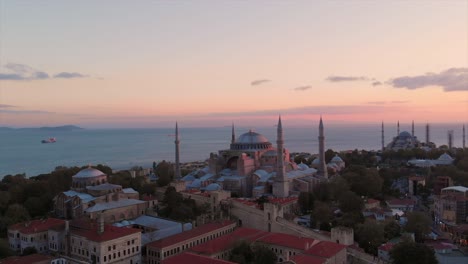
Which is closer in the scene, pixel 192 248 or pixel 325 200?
pixel 192 248

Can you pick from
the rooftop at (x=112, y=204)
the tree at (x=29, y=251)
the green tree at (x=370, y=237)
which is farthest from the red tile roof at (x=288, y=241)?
the tree at (x=29, y=251)

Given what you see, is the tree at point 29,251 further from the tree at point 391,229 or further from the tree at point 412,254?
the tree at point 391,229

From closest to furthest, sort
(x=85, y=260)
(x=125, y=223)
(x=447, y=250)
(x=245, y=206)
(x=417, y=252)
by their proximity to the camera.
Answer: (x=417, y=252), (x=85, y=260), (x=447, y=250), (x=125, y=223), (x=245, y=206)

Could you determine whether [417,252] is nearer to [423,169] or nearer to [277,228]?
[277,228]

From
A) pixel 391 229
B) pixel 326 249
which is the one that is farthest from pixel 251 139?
pixel 326 249

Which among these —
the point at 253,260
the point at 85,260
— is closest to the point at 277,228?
the point at 253,260
